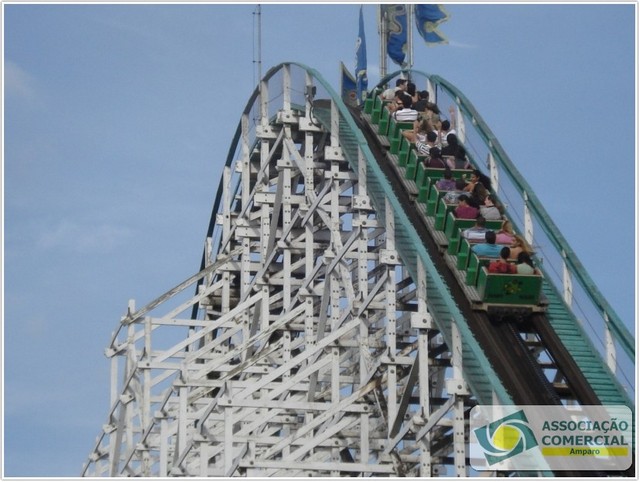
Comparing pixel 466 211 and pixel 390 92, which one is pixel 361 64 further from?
pixel 466 211

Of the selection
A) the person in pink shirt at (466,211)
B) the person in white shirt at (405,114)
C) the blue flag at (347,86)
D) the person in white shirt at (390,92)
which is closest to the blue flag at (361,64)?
the blue flag at (347,86)

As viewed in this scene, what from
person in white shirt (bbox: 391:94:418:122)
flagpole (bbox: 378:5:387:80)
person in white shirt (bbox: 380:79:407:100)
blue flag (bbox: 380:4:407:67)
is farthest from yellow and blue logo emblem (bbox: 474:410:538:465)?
flagpole (bbox: 378:5:387:80)

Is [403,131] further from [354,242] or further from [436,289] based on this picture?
[436,289]

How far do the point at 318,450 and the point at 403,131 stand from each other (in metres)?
6.73

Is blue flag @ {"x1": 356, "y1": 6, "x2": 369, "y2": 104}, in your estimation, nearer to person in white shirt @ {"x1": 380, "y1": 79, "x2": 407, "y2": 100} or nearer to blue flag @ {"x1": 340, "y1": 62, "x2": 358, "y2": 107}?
blue flag @ {"x1": 340, "y1": 62, "x2": 358, "y2": 107}

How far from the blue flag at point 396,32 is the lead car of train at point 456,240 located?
6.56 metres

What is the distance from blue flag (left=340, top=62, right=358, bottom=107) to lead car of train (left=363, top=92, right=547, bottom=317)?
4.55 m

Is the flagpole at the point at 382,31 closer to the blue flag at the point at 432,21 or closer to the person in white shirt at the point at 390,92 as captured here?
the blue flag at the point at 432,21

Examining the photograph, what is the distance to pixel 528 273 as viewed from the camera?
22.6 meters

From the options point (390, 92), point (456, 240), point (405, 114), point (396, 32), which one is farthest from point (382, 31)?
point (456, 240)

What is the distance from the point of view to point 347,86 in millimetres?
35406

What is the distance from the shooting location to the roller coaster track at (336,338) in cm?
2106

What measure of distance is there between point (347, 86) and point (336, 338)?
13.0m

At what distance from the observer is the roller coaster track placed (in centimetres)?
2106
